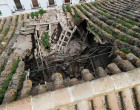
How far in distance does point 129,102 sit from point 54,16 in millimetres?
5926

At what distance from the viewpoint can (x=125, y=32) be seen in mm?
4516

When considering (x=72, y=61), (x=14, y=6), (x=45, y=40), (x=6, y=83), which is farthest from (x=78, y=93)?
(x=14, y=6)

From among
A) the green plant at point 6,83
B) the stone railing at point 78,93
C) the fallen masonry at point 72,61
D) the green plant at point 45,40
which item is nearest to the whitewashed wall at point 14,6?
the fallen masonry at point 72,61

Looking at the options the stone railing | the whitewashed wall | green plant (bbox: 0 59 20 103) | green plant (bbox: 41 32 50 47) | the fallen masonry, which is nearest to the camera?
the stone railing

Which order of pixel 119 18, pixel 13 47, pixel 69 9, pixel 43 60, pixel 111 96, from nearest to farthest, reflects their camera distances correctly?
pixel 111 96 → pixel 13 47 → pixel 119 18 → pixel 43 60 → pixel 69 9

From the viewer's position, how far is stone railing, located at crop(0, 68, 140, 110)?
2260mm

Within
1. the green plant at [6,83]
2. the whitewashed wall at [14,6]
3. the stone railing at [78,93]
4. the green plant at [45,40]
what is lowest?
the green plant at [45,40]

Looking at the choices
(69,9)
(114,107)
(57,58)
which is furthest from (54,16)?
(114,107)

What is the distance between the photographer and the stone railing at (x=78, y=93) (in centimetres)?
226

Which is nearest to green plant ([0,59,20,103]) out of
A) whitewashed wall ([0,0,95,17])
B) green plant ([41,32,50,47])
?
green plant ([41,32,50,47])

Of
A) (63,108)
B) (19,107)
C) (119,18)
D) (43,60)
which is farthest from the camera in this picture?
(43,60)

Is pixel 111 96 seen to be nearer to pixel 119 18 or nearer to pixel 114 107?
pixel 114 107

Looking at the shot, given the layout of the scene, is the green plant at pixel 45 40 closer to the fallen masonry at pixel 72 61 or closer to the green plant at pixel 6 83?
the fallen masonry at pixel 72 61

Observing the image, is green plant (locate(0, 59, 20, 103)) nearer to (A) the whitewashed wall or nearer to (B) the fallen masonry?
(B) the fallen masonry
